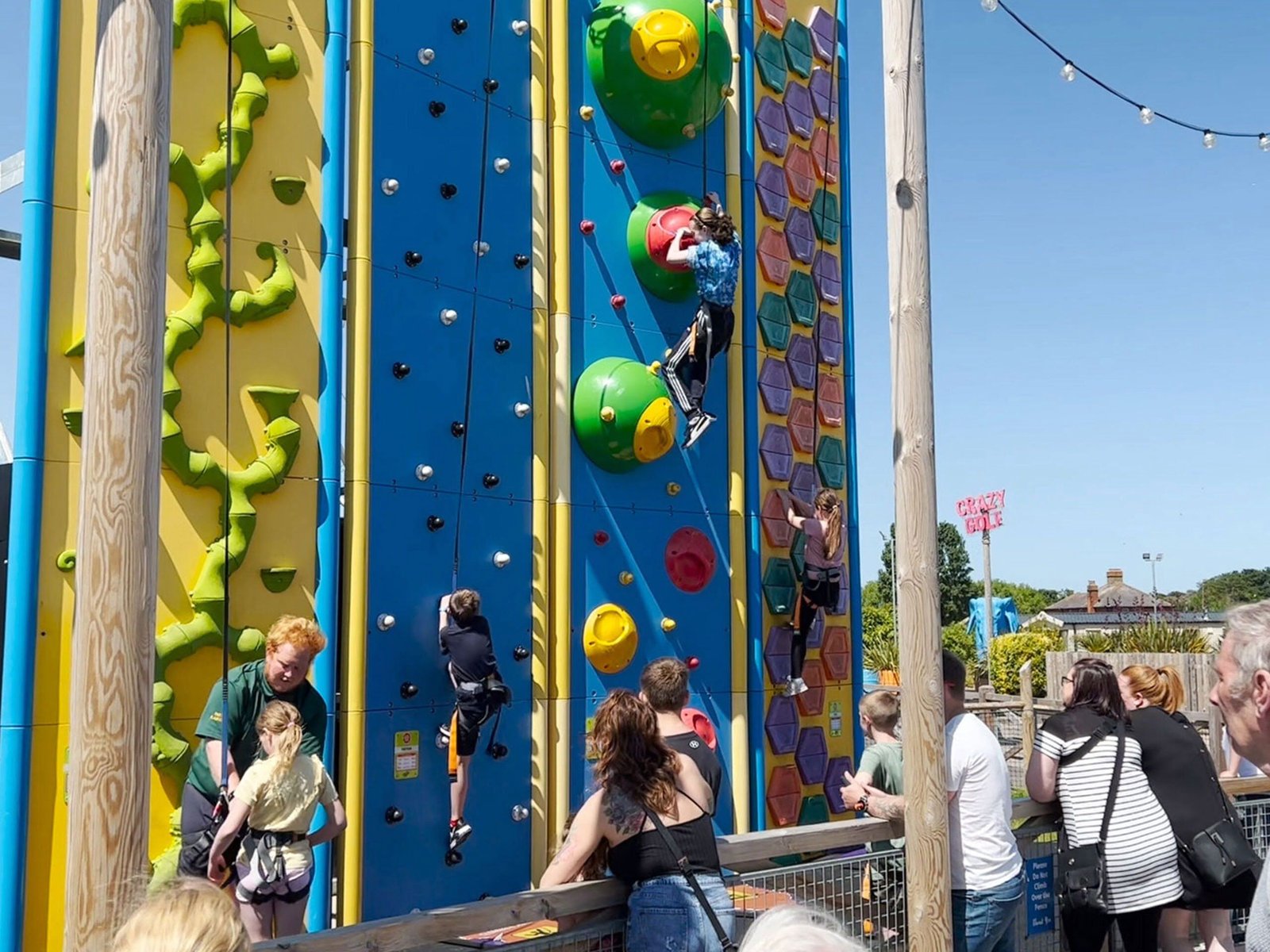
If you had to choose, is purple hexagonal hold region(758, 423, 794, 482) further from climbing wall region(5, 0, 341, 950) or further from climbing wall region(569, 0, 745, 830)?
climbing wall region(5, 0, 341, 950)

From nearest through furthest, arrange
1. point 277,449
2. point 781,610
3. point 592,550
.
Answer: point 277,449 < point 592,550 < point 781,610

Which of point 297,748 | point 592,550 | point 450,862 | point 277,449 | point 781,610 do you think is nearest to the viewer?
point 297,748

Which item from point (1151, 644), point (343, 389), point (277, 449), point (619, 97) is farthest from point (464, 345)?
point (1151, 644)

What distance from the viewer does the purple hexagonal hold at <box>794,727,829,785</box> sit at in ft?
30.1

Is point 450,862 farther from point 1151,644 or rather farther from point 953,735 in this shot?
point 1151,644

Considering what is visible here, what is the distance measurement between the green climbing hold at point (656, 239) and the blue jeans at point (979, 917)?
5.03 metres

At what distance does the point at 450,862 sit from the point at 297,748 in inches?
106

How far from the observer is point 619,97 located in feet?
27.4

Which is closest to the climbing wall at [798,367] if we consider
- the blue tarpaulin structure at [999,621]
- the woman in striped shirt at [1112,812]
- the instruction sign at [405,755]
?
the instruction sign at [405,755]

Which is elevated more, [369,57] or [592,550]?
[369,57]

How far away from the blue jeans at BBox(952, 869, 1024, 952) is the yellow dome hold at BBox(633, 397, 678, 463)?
13.3 feet

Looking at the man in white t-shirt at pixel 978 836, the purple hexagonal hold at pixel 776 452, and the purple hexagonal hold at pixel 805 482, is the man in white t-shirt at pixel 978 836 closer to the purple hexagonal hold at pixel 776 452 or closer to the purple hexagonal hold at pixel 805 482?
the purple hexagonal hold at pixel 776 452

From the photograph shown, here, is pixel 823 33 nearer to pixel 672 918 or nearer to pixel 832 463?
pixel 832 463

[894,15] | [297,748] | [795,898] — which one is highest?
[894,15]
